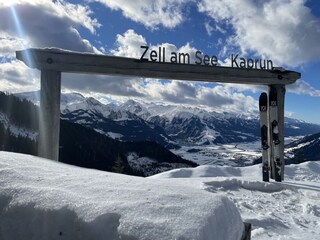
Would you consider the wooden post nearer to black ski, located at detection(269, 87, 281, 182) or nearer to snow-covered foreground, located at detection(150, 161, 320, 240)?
snow-covered foreground, located at detection(150, 161, 320, 240)

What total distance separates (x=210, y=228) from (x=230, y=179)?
7685mm

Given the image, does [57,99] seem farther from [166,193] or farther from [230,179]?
[166,193]

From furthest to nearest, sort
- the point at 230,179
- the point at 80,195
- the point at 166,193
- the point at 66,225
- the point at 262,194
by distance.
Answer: the point at 230,179
the point at 262,194
the point at 166,193
the point at 80,195
the point at 66,225

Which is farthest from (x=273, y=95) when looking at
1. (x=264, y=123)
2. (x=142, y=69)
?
(x=142, y=69)

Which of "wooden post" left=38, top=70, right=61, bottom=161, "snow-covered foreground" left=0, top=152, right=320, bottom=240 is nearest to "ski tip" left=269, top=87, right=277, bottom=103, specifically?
"wooden post" left=38, top=70, right=61, bottom=161

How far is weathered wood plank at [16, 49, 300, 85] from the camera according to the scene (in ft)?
33.9

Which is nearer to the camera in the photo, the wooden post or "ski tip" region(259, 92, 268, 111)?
the wooden post

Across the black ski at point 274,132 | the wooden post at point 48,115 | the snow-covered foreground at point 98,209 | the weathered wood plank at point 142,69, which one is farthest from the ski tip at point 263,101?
the snow-covered foreground at point 98,209

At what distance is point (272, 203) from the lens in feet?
29.4

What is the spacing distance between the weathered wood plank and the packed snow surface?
23.5ft

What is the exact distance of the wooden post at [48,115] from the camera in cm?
1041

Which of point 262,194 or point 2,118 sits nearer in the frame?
point 262,194

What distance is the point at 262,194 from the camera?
9.88 metres

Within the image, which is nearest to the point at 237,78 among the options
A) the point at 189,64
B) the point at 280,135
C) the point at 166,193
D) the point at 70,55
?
the point at 189,64
